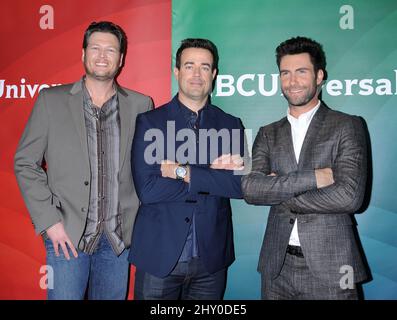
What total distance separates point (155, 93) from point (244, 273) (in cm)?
179

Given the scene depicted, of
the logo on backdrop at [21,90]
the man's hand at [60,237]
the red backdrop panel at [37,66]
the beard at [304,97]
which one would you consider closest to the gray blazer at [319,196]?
the beard at [304,97]

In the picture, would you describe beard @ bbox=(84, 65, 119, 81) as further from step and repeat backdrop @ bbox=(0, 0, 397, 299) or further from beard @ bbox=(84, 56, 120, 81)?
step and repeat backdrop @ bbox=(0, 0, 397, 299)

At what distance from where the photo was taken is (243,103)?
3531 mm

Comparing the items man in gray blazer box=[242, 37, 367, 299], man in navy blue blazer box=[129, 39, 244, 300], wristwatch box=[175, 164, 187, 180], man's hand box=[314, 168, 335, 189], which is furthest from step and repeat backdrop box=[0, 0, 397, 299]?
man's hand box=[314, 168, 335, 189]

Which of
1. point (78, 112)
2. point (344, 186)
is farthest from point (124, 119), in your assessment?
point (344, 186)

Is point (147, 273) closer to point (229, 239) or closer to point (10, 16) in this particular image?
point (229, 239)

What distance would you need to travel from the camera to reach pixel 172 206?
2.65 meters

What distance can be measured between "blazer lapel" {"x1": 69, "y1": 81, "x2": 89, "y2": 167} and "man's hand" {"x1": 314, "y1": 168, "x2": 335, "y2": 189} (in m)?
1.52

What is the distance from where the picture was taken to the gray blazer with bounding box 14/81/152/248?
268 cm

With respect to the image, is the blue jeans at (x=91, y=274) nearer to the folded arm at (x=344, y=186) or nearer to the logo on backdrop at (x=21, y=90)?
the folded arm at (x=344, y=186)

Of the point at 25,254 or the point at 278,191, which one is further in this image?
the point at 25,254

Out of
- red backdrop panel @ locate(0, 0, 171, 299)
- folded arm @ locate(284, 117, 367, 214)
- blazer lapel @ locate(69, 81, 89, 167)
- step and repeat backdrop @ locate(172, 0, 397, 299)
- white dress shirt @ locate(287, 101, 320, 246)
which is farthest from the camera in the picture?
red backdrop panel @ locate(0, 0, 171, 299)

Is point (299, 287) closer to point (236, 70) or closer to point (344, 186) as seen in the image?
point (344, 186)
